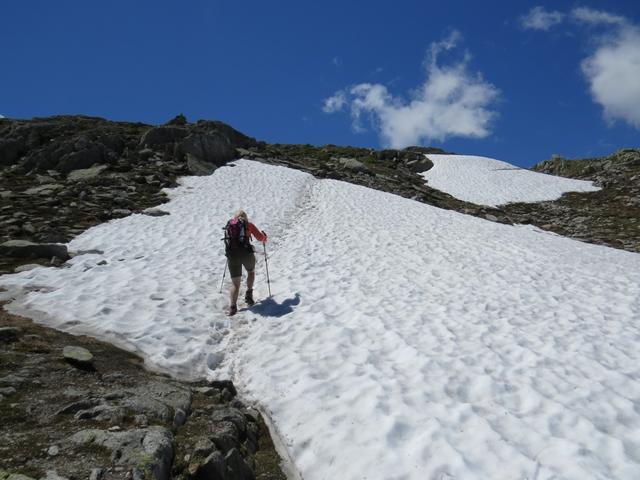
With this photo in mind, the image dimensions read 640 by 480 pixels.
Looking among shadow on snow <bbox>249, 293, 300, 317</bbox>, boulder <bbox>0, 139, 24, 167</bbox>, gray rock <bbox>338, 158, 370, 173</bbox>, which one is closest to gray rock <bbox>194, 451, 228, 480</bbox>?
shadow on snow <bbox>249, 293, 300, 317</bbox>

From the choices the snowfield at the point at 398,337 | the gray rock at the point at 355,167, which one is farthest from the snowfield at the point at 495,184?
the snowfield at the point at 398,337

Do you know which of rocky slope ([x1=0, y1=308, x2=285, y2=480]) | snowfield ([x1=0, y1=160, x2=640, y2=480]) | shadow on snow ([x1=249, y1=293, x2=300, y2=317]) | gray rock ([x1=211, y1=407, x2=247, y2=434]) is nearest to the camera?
rocky slope ([x1=0, y1=308, x2=285, y2=480])

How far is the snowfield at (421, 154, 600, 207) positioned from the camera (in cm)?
3683

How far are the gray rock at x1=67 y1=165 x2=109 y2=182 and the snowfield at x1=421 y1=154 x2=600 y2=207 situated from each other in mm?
28993

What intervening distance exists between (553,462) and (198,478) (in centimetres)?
427

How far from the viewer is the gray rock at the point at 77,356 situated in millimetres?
6582

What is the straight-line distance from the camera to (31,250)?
1242 centimetres

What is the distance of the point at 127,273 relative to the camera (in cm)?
1185

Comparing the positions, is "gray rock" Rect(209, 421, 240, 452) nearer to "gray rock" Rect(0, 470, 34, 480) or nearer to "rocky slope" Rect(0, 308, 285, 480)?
"rocky slope" Rect(0, 308, 285, 480)

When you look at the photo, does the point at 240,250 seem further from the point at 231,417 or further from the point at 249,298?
the point at 231,417

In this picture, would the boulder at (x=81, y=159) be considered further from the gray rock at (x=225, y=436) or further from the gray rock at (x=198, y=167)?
the gray rock at (x=225, y=436)

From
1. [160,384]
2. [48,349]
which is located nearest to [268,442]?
[160,384]

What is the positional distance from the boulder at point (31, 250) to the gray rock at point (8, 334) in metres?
5.79

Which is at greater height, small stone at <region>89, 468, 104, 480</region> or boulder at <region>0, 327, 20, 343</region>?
small stone at <region>89, 468, 104, 480</region>
